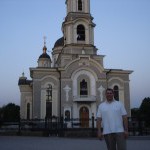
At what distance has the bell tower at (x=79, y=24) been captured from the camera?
1570 inches

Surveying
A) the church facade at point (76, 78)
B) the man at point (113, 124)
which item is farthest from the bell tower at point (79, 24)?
the man at point (113, 124)

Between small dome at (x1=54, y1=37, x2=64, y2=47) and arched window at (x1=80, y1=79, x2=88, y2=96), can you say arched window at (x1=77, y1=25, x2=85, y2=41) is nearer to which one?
arched window at (x1=80, y1=79, x2=88, y2=96)

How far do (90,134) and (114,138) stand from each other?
604 inches

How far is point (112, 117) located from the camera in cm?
684

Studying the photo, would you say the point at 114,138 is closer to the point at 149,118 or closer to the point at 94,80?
the point at 149,118

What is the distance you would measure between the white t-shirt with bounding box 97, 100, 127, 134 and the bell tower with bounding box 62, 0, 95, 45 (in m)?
33.2

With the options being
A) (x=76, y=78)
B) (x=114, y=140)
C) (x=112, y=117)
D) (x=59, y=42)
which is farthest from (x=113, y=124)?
(x=59, y=42)

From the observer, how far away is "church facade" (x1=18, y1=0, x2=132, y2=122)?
36656 mm

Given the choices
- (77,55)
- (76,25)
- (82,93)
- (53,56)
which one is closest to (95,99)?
(82,93)

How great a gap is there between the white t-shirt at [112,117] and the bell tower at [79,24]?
3317cm

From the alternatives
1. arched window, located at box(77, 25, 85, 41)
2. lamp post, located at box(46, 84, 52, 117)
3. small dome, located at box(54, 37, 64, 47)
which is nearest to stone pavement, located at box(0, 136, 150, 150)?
lamp post, located at box(46, 84, 52, 117)

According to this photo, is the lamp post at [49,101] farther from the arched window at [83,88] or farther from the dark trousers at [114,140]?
the dark trousers at [114,140]

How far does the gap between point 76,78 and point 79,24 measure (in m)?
→ 7.50

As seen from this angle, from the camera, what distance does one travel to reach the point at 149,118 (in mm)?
26469
